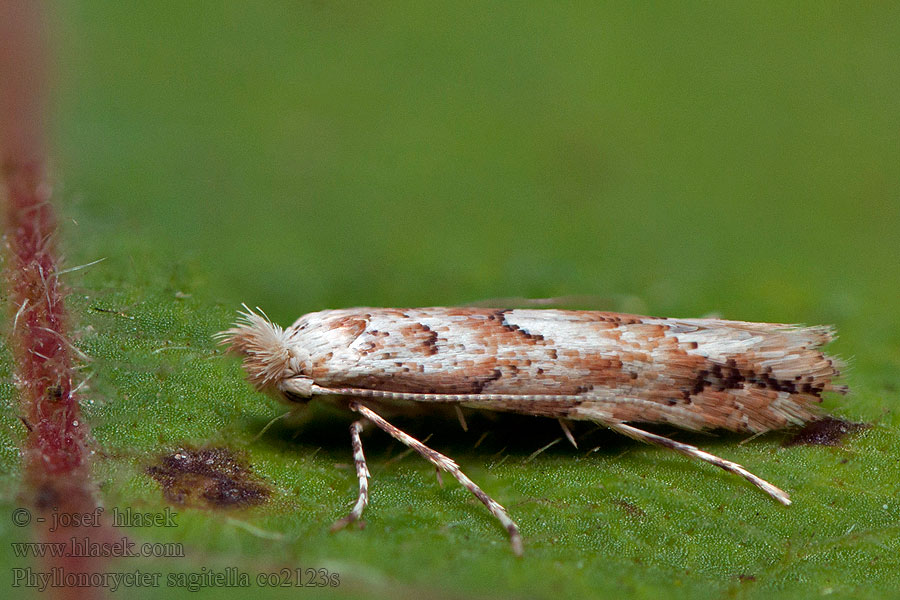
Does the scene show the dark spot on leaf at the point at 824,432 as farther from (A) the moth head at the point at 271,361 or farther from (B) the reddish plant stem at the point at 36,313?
(B) the reddish plant stem at the point at 36,313

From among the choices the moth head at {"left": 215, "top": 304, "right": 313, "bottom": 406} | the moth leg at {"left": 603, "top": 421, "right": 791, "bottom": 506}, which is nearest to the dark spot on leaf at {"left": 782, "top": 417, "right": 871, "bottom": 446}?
the moth leg at {"left": 603, "top": 421, "right": 791, "bottom": 506}

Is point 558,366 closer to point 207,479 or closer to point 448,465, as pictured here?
point 448,465

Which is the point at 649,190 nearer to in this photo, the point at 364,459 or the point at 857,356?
the point at 857,356

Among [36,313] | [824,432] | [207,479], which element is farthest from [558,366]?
[36,313]

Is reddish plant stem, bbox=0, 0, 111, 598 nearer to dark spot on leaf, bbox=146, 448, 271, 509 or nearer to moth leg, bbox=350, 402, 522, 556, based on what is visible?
dark spot on leaf, bbox=146, 448, 271, 509

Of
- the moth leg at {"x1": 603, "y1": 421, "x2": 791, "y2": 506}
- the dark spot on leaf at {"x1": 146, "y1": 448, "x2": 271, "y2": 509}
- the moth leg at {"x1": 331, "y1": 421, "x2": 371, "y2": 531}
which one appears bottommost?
the moth leg at {"x1": 603, "y1": 421, "x2": 791, "y2": 506}

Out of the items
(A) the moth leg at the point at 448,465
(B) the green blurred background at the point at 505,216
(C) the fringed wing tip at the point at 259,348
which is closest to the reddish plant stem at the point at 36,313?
(B) the green blurred background at the point at 505,216
